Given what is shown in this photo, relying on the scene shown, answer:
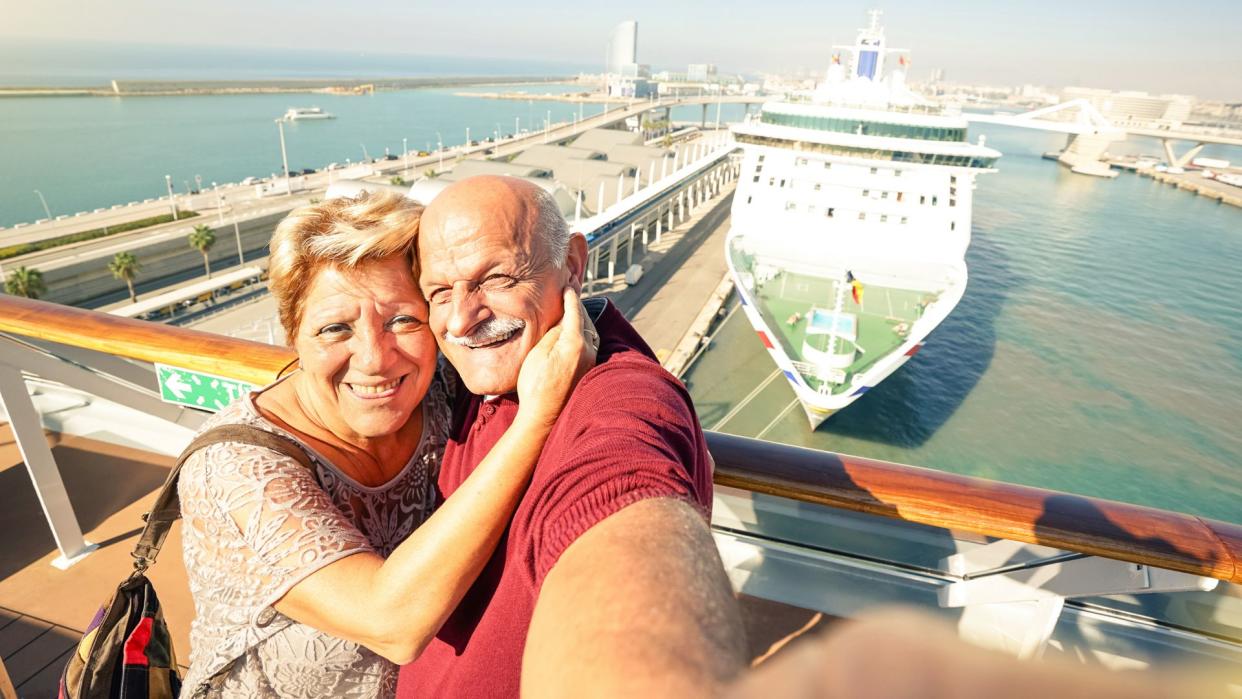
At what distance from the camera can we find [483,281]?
1.42 meters

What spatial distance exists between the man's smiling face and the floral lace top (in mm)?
386

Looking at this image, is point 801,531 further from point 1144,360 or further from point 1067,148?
point 1067,148

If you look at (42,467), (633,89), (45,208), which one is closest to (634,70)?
(633,89)

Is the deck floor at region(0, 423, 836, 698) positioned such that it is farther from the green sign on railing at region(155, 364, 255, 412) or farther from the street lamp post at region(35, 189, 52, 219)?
the street lamp post at region(35, 189, 52, 219)

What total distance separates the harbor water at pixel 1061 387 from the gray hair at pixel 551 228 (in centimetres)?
1358

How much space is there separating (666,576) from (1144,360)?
27290 millimetres

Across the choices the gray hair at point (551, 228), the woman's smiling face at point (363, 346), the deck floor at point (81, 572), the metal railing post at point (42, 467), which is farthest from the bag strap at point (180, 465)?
the metal railing post at point (42, 467)

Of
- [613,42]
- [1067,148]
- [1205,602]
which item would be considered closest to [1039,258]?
[1205,602]

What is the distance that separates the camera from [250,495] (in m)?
1.15

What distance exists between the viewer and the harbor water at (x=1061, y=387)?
15.4 meters

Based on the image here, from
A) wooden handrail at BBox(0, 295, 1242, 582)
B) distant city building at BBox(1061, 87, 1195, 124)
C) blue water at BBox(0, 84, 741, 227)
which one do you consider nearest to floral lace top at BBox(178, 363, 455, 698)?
wooden handrail at BBox(0, 295, 1242, 582)

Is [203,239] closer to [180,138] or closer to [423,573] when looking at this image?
[423,573]

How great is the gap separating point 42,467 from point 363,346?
7.40 feet

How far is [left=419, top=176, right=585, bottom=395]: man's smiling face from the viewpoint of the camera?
4.61ft
